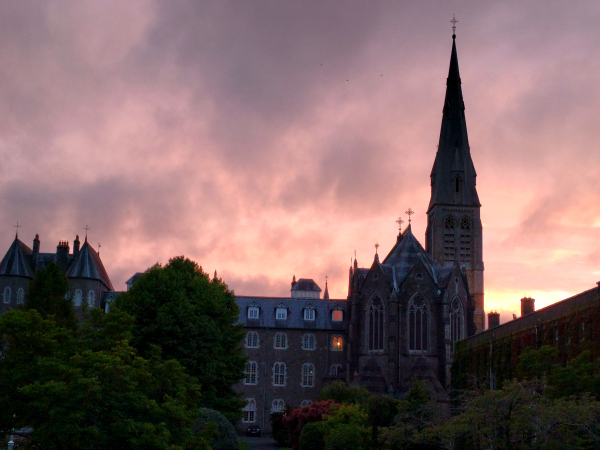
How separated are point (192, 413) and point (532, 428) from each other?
1304 cm

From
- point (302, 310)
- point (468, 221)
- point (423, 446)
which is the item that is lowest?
point (423, 446)

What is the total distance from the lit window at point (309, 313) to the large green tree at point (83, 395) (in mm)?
53311

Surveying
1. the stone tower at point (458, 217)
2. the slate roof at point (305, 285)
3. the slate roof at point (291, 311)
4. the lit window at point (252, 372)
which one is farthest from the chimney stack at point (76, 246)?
the slate roof at point (305, 285)

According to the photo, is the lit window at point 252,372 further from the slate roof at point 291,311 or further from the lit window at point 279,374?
the slate roof at point 291,311

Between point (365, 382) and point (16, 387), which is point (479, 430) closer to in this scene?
point (16, 387)

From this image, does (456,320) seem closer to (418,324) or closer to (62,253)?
(418,324)

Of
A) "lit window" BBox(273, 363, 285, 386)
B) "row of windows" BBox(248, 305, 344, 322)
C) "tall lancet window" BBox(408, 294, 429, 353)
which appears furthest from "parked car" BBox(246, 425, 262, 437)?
"tall lancet window" BBox(408, 294, 429, 353)

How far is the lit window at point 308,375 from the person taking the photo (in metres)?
85.6

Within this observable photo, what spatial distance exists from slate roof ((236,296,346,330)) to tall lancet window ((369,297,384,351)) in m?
9.76

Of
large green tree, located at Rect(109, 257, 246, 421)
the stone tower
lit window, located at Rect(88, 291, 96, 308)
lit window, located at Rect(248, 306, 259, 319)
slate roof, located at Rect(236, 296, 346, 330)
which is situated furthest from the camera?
the stone tower

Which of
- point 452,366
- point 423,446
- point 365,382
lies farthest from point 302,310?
point 423,446

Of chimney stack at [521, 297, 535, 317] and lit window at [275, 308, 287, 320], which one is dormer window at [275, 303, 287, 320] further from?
chimney stack at [521, 297, 535, 317]

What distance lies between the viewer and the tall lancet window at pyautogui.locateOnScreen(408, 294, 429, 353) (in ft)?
252

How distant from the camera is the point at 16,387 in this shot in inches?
1219
